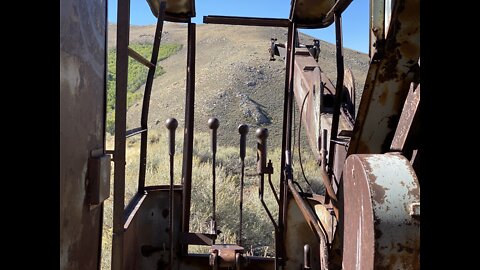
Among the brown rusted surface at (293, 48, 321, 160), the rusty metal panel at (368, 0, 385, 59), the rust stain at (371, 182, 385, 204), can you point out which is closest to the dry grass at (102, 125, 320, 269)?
the brown rusted surface at (293, 48, 321, 160)

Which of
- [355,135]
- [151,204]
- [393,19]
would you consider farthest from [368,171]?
[151,204]

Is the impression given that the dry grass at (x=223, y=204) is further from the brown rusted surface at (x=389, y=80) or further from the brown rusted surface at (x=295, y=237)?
the brown rusted surface at (x=389, y=80)

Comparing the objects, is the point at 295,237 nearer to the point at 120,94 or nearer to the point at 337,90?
the point at 337,90

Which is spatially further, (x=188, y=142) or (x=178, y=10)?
(x=178, y=10)

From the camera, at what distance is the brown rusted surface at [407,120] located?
69.2 inches

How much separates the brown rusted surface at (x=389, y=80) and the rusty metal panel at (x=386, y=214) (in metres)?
0.33

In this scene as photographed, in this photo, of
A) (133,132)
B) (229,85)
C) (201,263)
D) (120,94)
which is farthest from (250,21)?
(229,85)

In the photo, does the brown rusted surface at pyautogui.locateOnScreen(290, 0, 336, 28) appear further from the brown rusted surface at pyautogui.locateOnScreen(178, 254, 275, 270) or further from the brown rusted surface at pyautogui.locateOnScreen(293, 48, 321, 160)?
the brown rusted surface at pyautogui.locateOnScreen(178, 254, 275, 270)

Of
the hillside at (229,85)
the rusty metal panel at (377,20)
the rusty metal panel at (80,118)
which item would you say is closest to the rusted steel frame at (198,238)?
the rusty metal panel at (80,118)

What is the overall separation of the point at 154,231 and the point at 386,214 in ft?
7.20

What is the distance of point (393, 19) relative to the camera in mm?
1732

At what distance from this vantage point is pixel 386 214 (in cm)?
153
